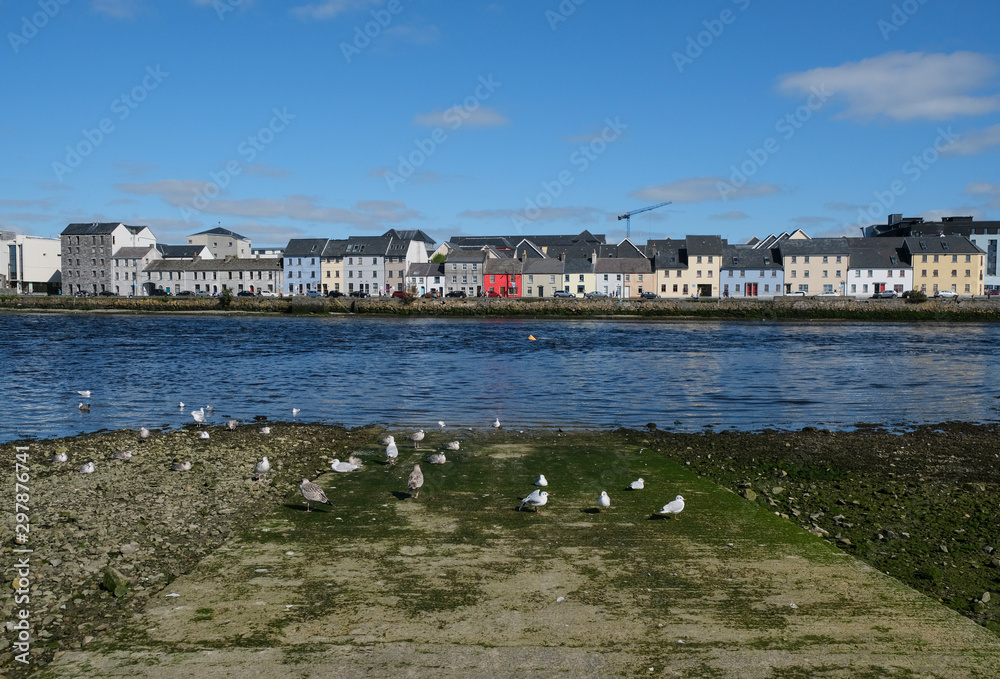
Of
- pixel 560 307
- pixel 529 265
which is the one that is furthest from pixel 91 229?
pixel 560 307

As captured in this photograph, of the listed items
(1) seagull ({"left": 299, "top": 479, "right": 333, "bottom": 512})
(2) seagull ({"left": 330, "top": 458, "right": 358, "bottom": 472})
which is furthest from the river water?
(1) seagull ({"left": 299, "top": 479, "right": 333, "bottom": 512})

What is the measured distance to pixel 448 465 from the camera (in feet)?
39.5

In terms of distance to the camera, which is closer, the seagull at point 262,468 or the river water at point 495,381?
the seagull at point 262,468

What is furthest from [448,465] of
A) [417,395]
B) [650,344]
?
[650,344]

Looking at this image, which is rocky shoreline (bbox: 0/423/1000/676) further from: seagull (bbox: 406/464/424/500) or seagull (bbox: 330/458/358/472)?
seagull (bbox: 406/464/424/500)

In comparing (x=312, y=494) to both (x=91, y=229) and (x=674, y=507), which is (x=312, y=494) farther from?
(x=91, y=229)

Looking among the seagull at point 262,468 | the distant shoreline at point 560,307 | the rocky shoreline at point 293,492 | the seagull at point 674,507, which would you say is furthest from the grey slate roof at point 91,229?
the seagull at point 674,507

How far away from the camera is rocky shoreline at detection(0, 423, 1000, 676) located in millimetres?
6816

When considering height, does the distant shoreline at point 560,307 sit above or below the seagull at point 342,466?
above

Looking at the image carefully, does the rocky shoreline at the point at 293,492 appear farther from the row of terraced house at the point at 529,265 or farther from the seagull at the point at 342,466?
the row of terraced house at the point at 529,265

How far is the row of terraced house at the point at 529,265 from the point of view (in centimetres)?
11631

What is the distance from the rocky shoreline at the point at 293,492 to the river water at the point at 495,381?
111 inches

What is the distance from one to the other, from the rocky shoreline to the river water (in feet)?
9.22

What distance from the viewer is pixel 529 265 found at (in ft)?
408
